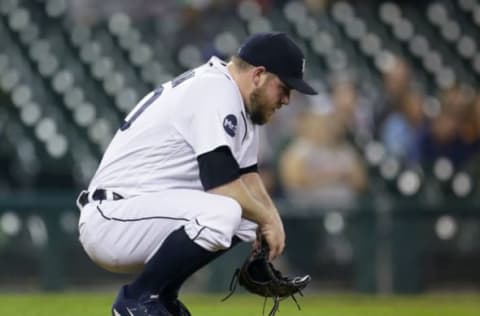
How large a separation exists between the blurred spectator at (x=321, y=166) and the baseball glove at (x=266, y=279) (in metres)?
4.84

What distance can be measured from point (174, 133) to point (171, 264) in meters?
0.57

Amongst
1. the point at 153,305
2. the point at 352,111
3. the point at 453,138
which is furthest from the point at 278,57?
the point at 453,138

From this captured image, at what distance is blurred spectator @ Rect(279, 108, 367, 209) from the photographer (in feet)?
35.0

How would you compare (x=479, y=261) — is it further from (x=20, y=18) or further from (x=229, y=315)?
(x=20, y=18)

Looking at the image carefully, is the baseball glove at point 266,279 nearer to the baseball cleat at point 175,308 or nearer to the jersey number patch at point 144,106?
the baseball cleat at point 175,308

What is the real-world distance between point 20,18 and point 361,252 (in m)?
5.13

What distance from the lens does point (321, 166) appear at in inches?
421

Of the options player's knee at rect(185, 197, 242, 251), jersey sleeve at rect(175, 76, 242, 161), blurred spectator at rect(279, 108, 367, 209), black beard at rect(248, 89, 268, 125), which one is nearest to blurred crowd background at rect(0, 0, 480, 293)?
blurred spectator at rect(279, 108, 367, 209)

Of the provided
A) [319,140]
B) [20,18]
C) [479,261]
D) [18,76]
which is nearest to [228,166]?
[319,140]

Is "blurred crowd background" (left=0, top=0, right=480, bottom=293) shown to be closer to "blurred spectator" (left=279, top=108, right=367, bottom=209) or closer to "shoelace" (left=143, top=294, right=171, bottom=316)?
Result: "blurred spectator" (left=279, top=108, right=367, bottom=209)

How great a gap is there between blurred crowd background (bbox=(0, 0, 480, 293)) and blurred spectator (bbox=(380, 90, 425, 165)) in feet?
0.05

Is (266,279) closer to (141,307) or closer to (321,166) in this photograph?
(141,307)

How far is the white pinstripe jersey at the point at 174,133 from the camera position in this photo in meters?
5.32

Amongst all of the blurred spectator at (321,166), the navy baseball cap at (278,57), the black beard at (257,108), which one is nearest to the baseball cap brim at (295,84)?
the navy baseball cap at (278,57)
